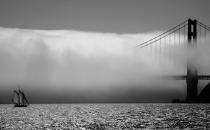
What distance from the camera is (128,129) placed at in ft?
198

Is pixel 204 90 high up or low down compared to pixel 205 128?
up

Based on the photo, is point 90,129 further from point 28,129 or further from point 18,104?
point 18,104

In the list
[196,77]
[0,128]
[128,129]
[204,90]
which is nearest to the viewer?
[128,129]

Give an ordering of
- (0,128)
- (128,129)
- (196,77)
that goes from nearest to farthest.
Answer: (128,129), (0,128), (196,77)

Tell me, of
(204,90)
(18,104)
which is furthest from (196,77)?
(18,104)

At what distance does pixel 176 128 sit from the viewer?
61.6m

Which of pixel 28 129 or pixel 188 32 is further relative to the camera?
pixel 188 32

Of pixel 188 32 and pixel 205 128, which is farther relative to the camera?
pixel 188 32

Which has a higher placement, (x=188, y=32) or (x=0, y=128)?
(x=188, y=32)

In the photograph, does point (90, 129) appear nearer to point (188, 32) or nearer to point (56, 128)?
point (56, 128)

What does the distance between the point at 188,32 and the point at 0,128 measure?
102986 mm

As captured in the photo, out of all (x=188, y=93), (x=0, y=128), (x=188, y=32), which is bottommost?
(x=0, y=128)

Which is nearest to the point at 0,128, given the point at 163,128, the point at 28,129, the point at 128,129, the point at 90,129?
the point at 28,129

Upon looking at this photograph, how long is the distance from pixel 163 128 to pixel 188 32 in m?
99.3
